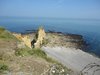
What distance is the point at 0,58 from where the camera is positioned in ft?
46.5

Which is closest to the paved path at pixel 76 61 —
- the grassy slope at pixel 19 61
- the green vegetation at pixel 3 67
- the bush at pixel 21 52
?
the bush at pixel 21 52

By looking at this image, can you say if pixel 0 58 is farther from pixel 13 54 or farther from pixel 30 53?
pixel 30 53

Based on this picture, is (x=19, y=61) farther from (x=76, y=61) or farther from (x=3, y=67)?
(x=76, y=61)

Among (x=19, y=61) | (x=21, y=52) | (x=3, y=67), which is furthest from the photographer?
(x=21, y=52)

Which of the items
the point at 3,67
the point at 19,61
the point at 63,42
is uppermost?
the point at 3,67

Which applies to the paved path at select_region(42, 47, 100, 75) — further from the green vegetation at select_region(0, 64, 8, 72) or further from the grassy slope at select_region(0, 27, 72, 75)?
the green vegetation at select_region(0, 64, 8, 72)

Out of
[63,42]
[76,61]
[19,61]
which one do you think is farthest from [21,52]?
[63,42]

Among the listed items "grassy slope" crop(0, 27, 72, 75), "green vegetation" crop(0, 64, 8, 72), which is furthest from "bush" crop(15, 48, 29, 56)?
"green vegetation" crop(0, 64, 8, 72)

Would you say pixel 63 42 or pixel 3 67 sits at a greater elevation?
pixel 3 67

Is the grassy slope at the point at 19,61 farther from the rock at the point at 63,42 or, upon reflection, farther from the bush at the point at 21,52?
the rock at the point at 63,42

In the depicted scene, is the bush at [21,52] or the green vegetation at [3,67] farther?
the bush at [21,52]

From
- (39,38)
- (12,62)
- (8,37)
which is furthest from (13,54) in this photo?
(39,38)

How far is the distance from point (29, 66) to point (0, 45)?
5897mm

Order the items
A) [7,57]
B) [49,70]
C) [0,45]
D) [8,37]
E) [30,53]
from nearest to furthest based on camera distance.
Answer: [49,70] → [7,57] → [30,53] → [0,45] → [8,37]
